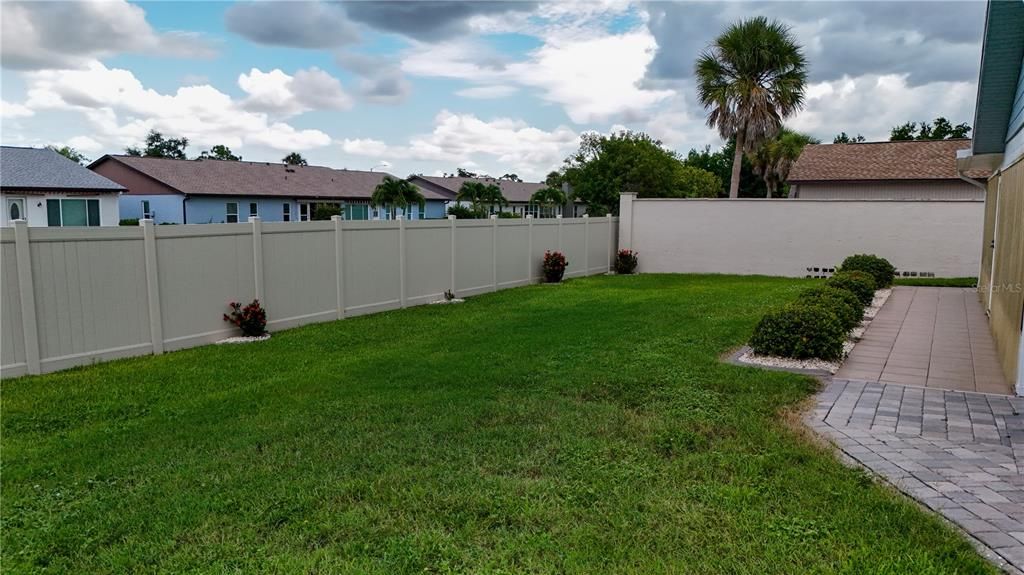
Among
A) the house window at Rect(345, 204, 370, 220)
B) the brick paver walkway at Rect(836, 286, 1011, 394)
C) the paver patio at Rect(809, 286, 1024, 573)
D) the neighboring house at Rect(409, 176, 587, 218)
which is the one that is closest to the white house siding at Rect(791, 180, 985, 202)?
the brick paver walkway at Rect(836, 286, 1011, 394)

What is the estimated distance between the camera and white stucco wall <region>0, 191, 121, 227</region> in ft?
83.1

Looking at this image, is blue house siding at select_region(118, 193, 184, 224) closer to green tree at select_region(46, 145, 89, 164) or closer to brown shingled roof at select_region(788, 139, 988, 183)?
green tree at select_region(46, 145, 89, 164)

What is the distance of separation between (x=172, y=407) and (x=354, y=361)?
204cm

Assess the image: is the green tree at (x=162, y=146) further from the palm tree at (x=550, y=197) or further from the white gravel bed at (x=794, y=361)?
the white gravel bed at (x=794, y=361)

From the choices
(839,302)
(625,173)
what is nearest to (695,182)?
(625,173)

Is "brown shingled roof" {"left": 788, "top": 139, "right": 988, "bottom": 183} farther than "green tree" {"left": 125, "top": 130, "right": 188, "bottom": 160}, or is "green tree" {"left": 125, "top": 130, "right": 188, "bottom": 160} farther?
"green tree" {"left": 125, "top": 130, "right": 188, "bottom": 160}

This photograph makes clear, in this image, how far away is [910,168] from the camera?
22.7m

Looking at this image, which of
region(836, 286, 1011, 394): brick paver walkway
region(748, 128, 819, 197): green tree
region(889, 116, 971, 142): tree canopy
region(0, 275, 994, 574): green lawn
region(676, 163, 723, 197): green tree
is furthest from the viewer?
region(889, 116, 971, 142): tree canopy

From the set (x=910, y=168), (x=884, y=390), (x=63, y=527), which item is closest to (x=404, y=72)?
(x=884, y=390)

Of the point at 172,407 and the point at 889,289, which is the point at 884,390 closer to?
the point at 172,407

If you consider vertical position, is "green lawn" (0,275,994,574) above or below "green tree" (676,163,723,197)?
below

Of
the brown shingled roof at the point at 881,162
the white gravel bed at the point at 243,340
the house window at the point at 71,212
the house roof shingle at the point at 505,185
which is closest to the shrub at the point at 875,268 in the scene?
the brown shingled roof at the point at 881,162

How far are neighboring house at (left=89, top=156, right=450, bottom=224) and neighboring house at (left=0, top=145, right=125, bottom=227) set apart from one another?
3.98 metres

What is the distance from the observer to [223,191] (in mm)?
34656
